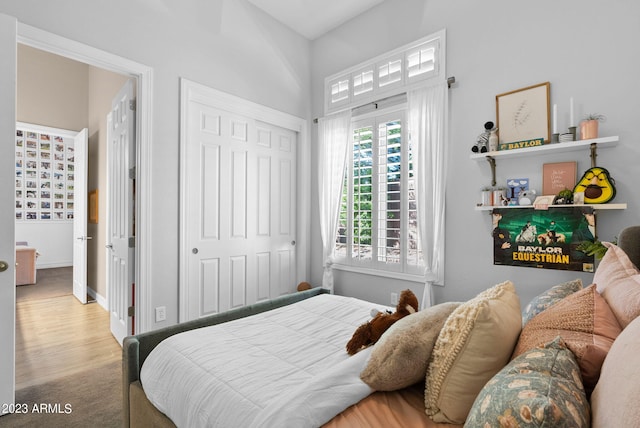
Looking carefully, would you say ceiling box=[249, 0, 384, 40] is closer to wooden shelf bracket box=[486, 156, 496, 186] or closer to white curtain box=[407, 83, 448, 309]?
white curtain box=[407, 83, 448, 309]

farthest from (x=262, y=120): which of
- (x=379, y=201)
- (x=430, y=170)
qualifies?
(x=430, y=170)

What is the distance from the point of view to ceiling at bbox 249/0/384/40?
10.7ft

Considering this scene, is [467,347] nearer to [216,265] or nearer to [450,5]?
[216,265]

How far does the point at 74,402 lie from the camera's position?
6.86ft

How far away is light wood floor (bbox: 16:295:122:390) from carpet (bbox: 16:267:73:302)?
1.32 feet

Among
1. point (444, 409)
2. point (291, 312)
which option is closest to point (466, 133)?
point (291, 312)

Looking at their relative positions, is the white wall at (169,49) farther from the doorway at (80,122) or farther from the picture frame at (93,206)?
the picture frame at (93,206)

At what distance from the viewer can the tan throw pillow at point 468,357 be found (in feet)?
3.11

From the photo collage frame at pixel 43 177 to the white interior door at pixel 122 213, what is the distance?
4676mm

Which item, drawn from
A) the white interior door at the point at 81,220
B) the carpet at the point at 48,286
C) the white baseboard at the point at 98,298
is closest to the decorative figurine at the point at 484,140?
the white baseboard at the point at 98,298

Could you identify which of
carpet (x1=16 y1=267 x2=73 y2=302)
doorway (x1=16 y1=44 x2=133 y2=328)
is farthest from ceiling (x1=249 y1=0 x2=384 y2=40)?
carpet (x1=16 y1=267 x2=73 y2=302)

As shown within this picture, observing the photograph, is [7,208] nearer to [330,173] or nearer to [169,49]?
[169,49]

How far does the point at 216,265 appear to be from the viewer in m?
3.05

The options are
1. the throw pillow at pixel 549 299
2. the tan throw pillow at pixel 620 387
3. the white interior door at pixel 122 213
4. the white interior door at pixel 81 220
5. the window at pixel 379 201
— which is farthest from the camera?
the white interior door at pixel 81 220
